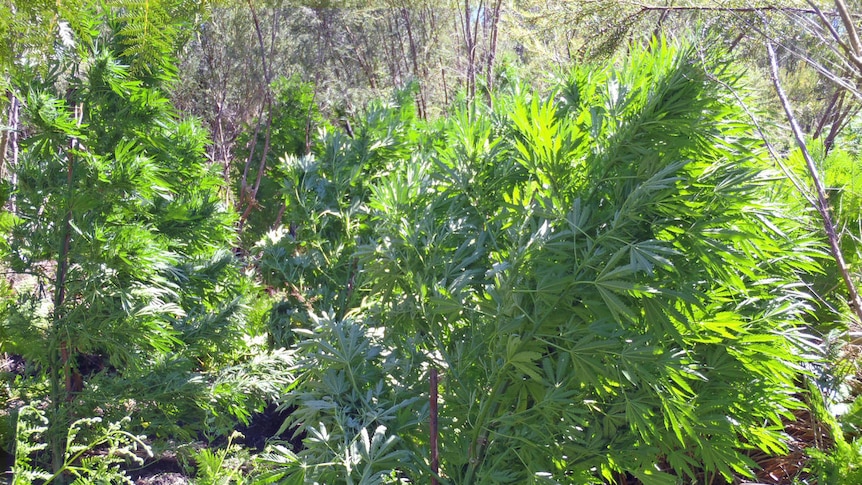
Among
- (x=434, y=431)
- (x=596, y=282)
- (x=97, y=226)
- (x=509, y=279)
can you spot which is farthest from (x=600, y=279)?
(x=97, y=226)

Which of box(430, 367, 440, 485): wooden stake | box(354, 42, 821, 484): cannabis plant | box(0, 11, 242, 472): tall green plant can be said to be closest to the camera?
box(354, 42, 821, 484): cannabis plant

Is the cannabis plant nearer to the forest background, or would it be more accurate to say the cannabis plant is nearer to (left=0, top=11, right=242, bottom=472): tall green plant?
the forest background

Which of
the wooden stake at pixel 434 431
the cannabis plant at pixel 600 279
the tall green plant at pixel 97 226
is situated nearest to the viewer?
the cannabis plant at pixel 600 279

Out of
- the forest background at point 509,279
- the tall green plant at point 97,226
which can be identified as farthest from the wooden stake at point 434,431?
the tall green plant at point 97,226

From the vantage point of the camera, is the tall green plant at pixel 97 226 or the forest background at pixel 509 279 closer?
the forest background at pixel 509 279

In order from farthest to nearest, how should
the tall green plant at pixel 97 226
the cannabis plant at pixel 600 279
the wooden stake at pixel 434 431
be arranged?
the tall green plant at pixel 97 226
the wooden stake at pixel 434 431
the cannabis plant at pixel 600 279

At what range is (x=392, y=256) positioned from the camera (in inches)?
83.4

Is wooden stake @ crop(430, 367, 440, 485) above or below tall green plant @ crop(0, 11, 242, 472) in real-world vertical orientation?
below

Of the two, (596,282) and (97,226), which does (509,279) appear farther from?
(97,226)

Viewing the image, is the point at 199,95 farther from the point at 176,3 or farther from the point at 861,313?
the point at 861,313

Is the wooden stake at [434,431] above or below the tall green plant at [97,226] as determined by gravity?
below

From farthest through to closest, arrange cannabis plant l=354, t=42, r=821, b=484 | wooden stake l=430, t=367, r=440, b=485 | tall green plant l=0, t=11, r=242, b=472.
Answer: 1. tall green plant l=0, t=11, r=242, b=472
2. wooden stake l=430, t=367, r=440, b=485
3. cannabis plant l=354, t=42, r=821, b=484

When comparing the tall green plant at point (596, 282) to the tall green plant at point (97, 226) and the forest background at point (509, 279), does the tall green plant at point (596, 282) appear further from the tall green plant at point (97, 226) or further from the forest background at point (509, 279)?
the tall green plant at point (97, 226)

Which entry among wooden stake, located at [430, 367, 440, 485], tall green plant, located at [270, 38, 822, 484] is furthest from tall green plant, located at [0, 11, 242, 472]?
wooden stake, located at [430, 367, 440, 485]
